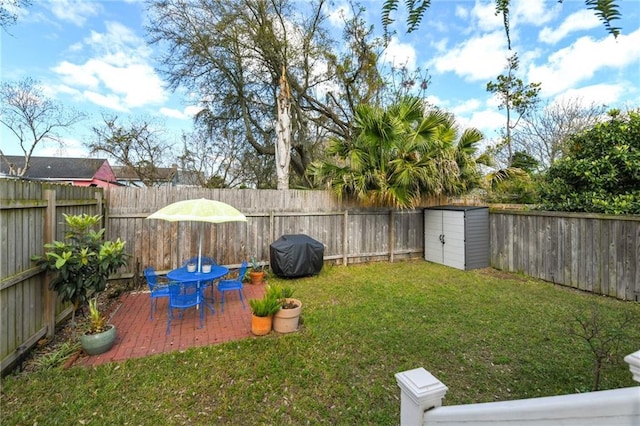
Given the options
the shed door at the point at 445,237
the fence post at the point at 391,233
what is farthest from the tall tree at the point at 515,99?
the fence post at the point at 391,233

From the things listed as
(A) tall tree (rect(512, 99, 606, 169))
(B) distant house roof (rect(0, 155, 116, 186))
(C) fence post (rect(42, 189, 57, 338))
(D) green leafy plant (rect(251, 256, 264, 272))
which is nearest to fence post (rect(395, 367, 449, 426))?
(C) fence post (rect(42, 189, 57, 338))

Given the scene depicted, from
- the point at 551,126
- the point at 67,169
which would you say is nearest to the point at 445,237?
Result: the point at 551,126

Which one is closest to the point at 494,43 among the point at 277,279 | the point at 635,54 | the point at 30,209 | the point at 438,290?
the point at 635,54

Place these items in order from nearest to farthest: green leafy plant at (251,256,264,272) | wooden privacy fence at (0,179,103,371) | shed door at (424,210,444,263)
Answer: wooden privacy fence at (0,179,103,371) < green leafy plant at (251,256,264,272) < shed door at (424,210,444,263)

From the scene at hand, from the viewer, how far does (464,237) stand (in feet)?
24.0

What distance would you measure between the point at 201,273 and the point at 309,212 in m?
3.44

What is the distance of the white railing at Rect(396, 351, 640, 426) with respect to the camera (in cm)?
65

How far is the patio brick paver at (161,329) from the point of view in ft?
11.5

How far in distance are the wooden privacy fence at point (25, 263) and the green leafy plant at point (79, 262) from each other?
0.16 m

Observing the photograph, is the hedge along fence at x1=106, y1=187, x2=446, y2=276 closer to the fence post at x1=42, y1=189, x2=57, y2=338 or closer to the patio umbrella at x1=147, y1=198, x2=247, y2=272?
the patio umbrella at x1=147, y1=198, x2=247, y2=272

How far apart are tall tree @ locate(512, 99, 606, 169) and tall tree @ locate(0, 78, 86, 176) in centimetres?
2262

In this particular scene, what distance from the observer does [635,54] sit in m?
0.82

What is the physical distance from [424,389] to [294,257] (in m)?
5.23

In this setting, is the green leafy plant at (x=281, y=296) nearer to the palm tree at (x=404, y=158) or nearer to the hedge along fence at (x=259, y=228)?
the hedge along fence at (x=259, y=228)
